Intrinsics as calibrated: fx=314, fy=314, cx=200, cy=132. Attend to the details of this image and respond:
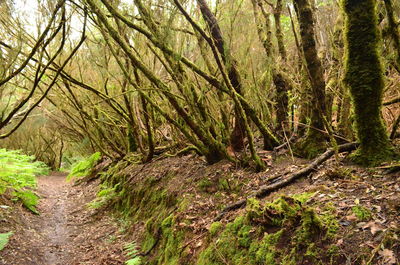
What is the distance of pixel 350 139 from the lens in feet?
14.0

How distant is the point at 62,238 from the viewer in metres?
6.51

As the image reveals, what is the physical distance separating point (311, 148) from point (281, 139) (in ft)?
3.33

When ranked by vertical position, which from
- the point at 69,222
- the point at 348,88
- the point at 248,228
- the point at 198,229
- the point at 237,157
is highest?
the point at 348,88

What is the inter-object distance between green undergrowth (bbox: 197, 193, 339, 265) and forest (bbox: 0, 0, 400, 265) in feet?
0.04

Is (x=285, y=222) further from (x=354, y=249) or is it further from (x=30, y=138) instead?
(x=30, y=138)

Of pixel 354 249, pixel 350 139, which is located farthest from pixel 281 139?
pixel 354 249

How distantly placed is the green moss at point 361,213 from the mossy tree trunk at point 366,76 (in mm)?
853

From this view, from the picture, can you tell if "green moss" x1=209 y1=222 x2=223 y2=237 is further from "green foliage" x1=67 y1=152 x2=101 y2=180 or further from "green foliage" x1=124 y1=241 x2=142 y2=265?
"green foliage" x1=67 y1=152 x2=101 y2=180

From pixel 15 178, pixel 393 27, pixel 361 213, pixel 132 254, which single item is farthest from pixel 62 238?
pixel 393 27

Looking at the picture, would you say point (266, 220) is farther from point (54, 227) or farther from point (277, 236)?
point (54, 227)

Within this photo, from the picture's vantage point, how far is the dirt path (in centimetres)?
518

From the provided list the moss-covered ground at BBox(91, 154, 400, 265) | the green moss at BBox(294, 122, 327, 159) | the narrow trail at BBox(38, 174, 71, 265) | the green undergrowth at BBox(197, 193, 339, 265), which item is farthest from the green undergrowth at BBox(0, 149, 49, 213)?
the green moss at BBox(294, 122, 327, 159)

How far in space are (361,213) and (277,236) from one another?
730mm

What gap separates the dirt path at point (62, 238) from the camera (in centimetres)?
518
